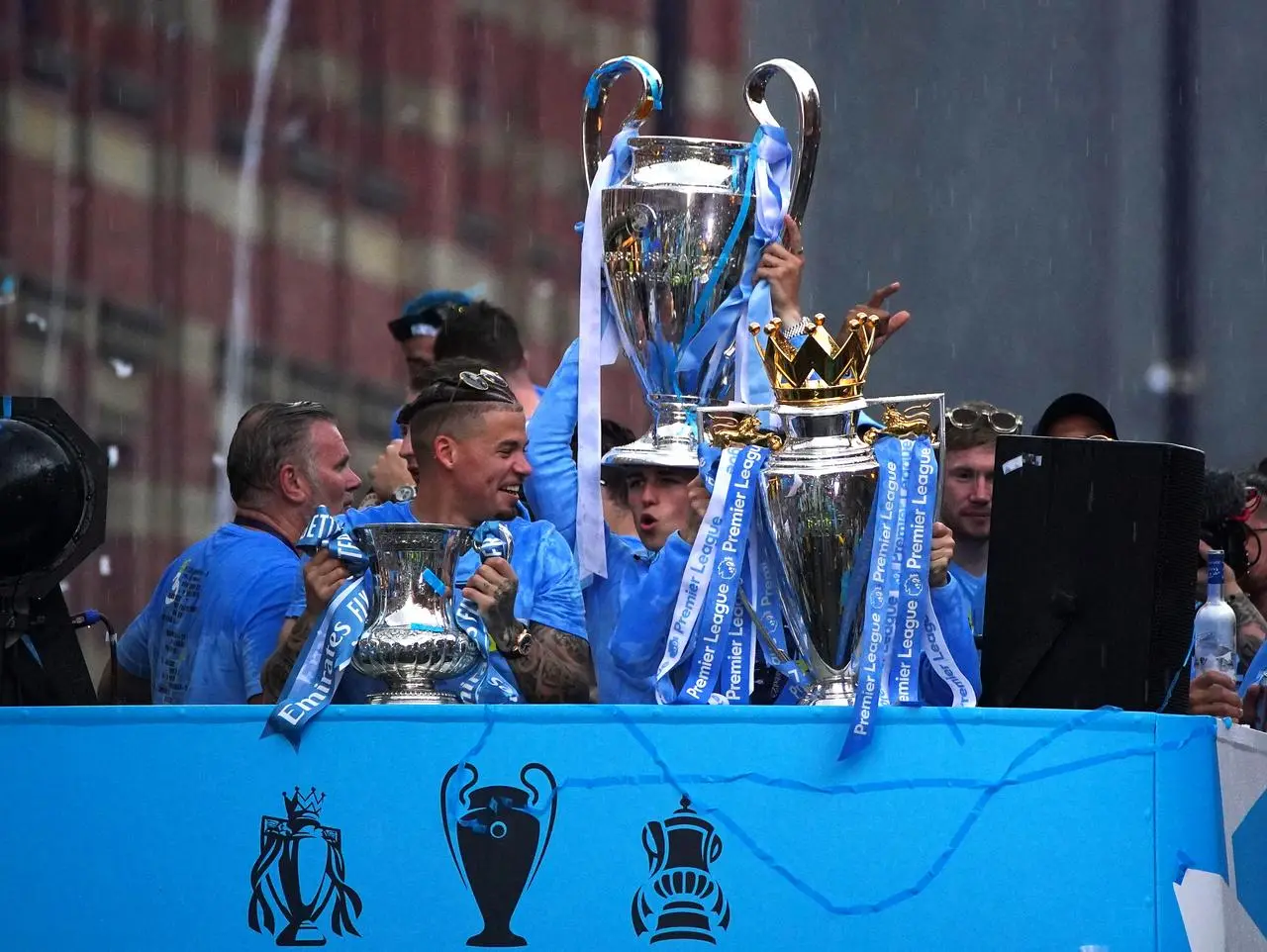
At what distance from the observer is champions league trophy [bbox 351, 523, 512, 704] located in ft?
7.94

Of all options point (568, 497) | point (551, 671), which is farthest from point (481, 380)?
point (551, 671)

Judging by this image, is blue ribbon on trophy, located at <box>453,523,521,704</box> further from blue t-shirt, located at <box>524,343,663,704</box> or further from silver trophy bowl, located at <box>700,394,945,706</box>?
silver trophy bowl, located at <box>700,394,945,706</box>

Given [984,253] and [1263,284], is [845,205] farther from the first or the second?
[1263,284]

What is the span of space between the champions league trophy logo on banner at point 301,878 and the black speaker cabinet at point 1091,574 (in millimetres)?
813

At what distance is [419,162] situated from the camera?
6.48m

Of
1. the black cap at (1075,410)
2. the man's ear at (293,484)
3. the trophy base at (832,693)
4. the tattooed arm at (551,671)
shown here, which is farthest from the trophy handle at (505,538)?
the black cap at (1075,410)

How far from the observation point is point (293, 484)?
358 cm

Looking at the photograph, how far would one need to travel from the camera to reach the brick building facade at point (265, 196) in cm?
639

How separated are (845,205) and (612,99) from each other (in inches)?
32.0

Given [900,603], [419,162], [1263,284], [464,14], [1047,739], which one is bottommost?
[1047,739]

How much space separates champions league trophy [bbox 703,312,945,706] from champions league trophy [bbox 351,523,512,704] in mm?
394

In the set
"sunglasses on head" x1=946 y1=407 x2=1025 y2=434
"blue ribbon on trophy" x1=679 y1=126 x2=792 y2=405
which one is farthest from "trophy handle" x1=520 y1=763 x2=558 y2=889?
"sunglasses on head" x1=946 y1=407 x2=1025 y2=434

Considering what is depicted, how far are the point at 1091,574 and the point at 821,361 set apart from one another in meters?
0.41

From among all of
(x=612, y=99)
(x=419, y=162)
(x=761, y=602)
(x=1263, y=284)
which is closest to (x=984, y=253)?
(x=1263, y=284)
